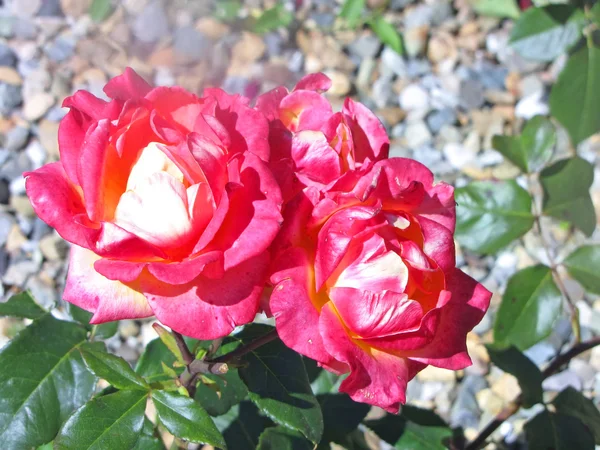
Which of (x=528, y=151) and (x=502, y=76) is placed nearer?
(x=528, y=151)

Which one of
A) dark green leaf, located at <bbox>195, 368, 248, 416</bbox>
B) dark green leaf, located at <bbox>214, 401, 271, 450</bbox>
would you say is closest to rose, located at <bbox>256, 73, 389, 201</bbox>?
dark green leaf, located at <bbox>195, 368, 248, 416</bbox>

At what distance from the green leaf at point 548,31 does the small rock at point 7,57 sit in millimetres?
1934

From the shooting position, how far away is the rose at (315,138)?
0.73 meters

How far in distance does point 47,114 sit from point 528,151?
5.94ft

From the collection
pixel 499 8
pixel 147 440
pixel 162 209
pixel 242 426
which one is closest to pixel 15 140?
pixel 242 426

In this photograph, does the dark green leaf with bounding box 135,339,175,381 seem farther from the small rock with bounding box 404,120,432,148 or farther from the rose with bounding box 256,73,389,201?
the small rock with bounding box 404,120,432,148

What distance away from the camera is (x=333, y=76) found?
Result: 2.68 metres

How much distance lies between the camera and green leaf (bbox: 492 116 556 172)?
1.44m

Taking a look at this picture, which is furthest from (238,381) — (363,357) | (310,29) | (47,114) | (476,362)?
(310,29)

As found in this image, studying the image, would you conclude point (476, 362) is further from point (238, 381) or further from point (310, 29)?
point (310, 29)

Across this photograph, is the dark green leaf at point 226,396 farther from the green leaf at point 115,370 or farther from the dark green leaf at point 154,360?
the green leaf at point 115,370

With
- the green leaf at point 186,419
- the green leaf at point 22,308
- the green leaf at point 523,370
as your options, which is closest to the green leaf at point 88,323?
the green leaf at point 22,308

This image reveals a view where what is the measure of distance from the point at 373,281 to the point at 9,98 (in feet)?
7.25

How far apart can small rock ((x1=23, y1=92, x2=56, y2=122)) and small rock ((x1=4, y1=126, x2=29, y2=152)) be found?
0.26 ft
